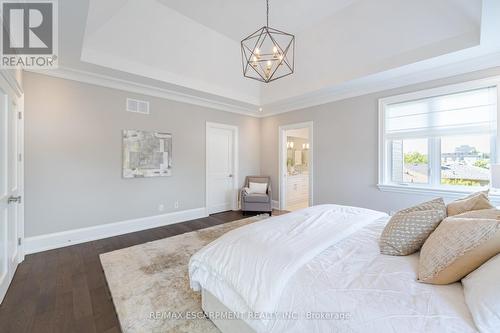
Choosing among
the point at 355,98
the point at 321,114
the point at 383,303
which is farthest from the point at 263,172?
the point at 383,303

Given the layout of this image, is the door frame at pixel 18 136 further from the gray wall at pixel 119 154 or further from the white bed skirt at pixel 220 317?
the white bed skirt at pixel 220 317

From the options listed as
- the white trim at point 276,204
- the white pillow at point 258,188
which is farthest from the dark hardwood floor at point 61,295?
the white trim at point 276,204

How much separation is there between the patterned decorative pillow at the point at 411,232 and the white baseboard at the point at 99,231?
12.6ft

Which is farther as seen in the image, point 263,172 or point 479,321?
point 263,172

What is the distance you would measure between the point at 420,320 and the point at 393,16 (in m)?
3.94

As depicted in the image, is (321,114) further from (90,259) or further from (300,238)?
(90,259)

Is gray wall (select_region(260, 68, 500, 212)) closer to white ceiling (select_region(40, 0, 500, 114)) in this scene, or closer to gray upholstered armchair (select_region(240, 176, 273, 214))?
white ceiling (select_region(40, 0, 500, 114))

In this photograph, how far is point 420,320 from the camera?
0.83 meters

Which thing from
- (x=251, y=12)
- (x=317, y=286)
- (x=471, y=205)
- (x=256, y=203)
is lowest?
(x=256, y=203)

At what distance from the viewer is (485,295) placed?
80 cm

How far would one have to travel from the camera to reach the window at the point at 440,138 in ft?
9.92

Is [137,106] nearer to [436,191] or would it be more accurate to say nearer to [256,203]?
[256,203]

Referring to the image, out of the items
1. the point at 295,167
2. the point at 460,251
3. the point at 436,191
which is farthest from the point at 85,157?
the point at 295,167

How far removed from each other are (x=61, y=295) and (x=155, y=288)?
885mm
